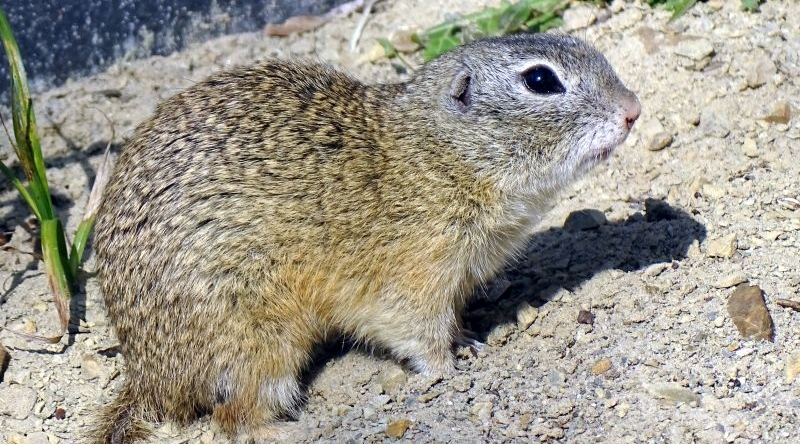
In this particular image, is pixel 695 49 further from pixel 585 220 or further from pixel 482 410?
pixel 482 410

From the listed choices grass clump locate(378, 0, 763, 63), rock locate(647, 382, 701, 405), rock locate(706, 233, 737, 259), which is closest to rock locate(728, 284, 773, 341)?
rock locate(706, 233, 737, 259)

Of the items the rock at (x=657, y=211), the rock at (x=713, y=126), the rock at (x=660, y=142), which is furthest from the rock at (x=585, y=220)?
the rock at (x=713, y=126)

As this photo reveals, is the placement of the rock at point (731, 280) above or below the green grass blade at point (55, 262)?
above

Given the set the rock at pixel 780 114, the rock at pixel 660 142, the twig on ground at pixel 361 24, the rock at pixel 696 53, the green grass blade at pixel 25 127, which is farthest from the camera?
the twig on ground at pixel 361 24

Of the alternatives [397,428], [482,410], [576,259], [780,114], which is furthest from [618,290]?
[780,114]

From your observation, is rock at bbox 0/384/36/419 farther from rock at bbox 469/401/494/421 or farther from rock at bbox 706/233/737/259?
rock at bbox 706/233/737/259

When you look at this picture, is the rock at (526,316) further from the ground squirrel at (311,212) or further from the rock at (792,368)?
the rock at (792,368)

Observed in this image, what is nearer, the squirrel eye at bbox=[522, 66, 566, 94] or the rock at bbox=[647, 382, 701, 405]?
the rock at bbox=[647, 382, 701, 405]
